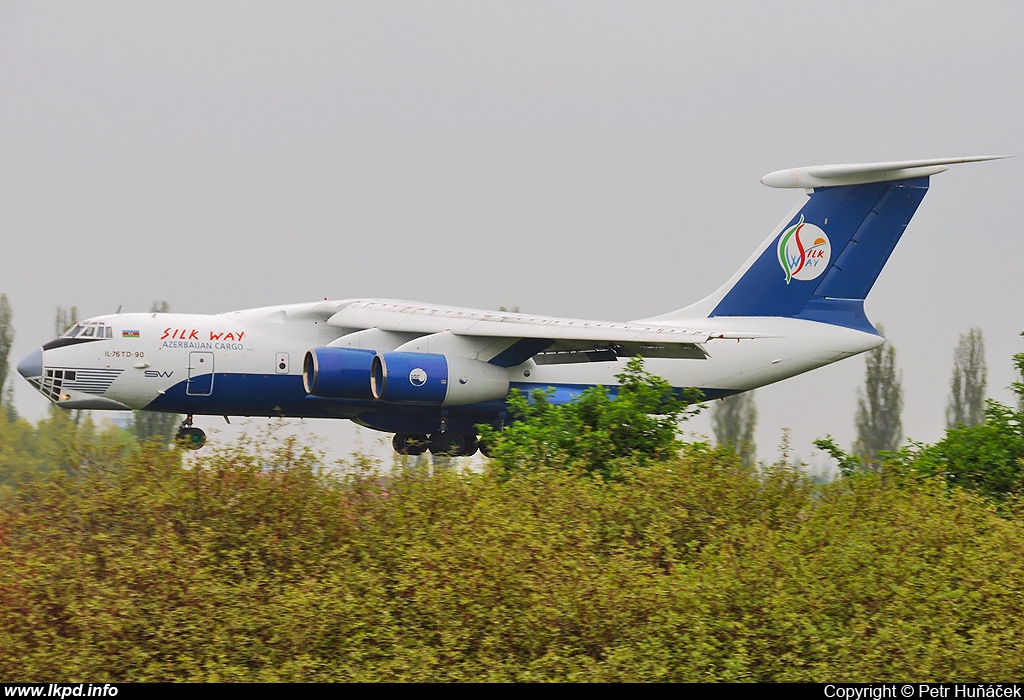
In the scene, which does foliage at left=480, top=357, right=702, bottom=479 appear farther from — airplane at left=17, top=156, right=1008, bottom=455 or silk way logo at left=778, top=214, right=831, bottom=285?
silk way logo at left=778, top=214, right=831, bottom=285

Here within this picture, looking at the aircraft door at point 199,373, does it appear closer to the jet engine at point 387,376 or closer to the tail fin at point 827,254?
the jet engine at point 387,376

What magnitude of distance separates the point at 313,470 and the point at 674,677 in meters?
4.10

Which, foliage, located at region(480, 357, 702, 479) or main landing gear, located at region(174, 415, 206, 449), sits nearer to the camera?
foliage, located at region(480, 357, 702, 479)

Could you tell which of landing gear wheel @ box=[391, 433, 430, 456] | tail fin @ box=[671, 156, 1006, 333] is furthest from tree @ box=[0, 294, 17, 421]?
tail fin @ box=[671, 156, 1006, 333]

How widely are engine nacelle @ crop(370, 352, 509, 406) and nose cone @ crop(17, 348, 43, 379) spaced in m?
5.28

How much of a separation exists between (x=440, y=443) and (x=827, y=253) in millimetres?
7680

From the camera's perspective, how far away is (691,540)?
1004 centimetres

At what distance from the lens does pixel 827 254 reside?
20.0 meters

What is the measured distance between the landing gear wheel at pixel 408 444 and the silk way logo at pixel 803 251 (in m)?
6.98

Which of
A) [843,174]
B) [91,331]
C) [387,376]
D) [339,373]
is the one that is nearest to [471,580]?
[387,376]

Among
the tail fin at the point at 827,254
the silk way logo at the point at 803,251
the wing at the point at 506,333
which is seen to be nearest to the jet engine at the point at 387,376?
the wing at the point at 506,333

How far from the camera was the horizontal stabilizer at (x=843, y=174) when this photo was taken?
62.1 ft

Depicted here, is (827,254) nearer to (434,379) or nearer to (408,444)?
(434,379)

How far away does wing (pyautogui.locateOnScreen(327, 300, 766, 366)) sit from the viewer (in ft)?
55.0
